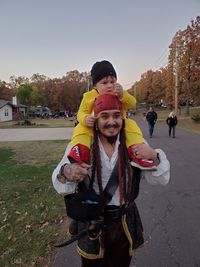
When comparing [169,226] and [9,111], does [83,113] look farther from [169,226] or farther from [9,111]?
[9,111]

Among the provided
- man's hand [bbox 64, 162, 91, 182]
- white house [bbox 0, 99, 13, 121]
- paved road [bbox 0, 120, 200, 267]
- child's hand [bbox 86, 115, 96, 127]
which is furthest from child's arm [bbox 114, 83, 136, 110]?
white house [bbox 0, 99, 13, 121]

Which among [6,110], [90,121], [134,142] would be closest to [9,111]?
[6,110]

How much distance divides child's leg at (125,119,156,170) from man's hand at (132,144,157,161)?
36mm

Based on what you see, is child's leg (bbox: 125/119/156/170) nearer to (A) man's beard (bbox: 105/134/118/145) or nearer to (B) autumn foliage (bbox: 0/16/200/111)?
(A) man's beard (bbox: 105/134/118/145)

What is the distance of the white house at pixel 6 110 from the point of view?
66938 millimetres

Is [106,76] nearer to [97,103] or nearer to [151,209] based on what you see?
[97,103]

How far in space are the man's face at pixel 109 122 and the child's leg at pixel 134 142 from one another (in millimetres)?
91

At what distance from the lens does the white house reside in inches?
2635

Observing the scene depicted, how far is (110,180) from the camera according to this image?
85.3 inches

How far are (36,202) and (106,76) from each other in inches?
158

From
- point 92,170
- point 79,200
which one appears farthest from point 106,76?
point 79,200

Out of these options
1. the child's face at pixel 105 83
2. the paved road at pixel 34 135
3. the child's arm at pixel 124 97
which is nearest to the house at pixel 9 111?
the paved road at pixel 34 135

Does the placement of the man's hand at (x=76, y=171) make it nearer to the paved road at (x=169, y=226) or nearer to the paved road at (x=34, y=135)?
the paved road at (x=169, y=226)

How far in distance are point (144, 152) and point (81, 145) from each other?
1.44 ft
